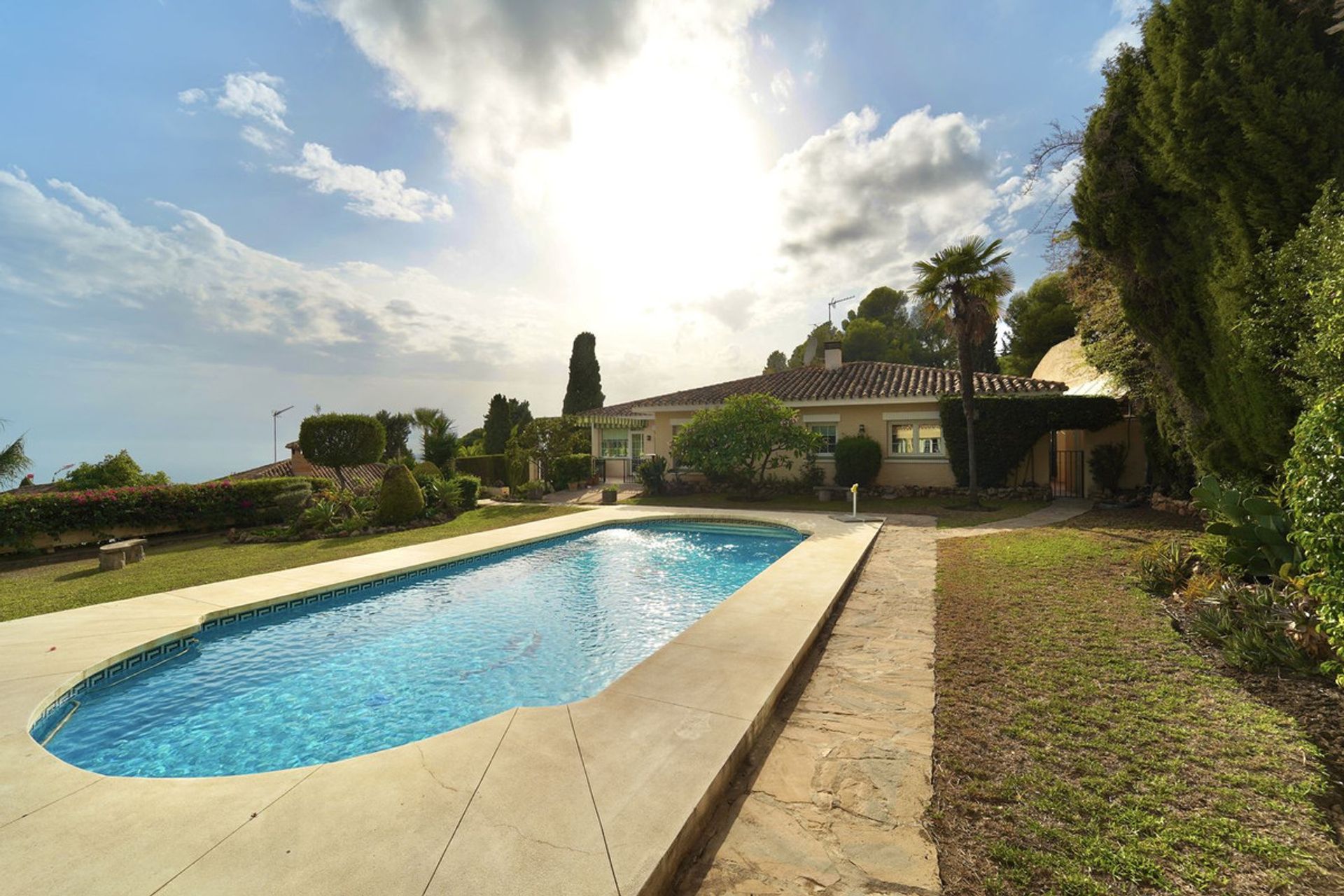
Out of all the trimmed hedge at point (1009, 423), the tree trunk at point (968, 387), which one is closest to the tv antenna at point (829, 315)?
the trimmed hedge at point (1009, 423)

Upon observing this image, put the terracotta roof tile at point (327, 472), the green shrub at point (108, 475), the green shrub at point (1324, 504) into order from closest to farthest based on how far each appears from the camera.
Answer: the green shrub at point (1324, 504)
the green shrub at point (108, 475)
the terracotta roof tile at point (327, 472)

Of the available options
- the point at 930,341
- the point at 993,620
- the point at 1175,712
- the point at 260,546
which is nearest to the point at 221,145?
the point at 260,546

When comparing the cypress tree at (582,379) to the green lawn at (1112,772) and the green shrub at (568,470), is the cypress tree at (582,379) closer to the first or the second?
the green shrub at (568,470)

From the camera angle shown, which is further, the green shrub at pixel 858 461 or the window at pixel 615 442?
the window at pixel 615 442

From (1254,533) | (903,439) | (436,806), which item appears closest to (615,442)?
(903,439)

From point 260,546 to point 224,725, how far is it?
9.35 m

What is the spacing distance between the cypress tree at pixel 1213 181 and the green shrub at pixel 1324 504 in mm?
3926

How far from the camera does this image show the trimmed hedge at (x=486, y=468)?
26.1 meters

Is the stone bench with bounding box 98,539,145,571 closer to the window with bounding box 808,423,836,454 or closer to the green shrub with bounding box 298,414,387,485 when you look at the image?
the green shrub with bounding box 298,414,387,485

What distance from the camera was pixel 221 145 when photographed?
36.2 feet

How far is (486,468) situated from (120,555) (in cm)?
1601

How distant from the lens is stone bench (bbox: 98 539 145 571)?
10203 millimetres

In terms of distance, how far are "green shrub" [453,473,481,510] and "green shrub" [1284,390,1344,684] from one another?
18673mm

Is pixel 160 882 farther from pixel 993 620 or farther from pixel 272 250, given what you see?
pixel 272 250
